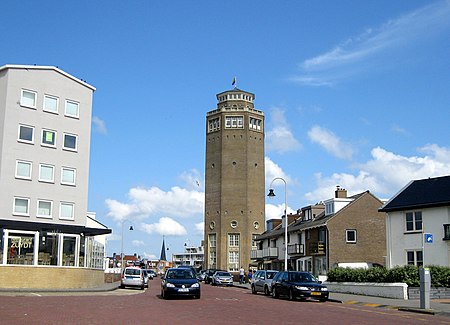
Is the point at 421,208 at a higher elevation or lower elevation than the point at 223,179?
lower

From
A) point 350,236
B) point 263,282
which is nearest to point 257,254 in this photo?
point 350,236

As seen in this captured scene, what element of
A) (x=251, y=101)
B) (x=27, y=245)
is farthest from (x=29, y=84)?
(x=251, y=101)

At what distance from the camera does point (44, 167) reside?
143 feet

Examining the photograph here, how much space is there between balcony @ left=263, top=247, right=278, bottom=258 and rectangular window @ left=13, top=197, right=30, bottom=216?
1527 inches

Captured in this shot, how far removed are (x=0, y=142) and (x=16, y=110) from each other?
8.42ft

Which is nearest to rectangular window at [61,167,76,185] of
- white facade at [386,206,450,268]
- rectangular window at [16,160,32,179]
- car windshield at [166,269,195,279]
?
rectangular window at [16,160,32,179]

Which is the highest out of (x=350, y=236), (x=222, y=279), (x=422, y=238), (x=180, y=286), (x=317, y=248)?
(x=350, y=236)

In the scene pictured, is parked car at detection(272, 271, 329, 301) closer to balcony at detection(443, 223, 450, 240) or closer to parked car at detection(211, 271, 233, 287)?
balcony at detection(443, 223, 450, 240)

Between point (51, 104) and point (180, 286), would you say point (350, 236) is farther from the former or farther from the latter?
point (180, 286)

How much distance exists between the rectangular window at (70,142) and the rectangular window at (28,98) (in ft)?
11.0

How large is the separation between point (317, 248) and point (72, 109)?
2747 cm

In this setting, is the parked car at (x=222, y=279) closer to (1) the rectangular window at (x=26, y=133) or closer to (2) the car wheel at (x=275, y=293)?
(1) the rectangular window at (x=26, y=133)

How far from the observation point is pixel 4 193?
41094mm

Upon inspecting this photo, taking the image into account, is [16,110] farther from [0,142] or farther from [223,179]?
[223,179]
